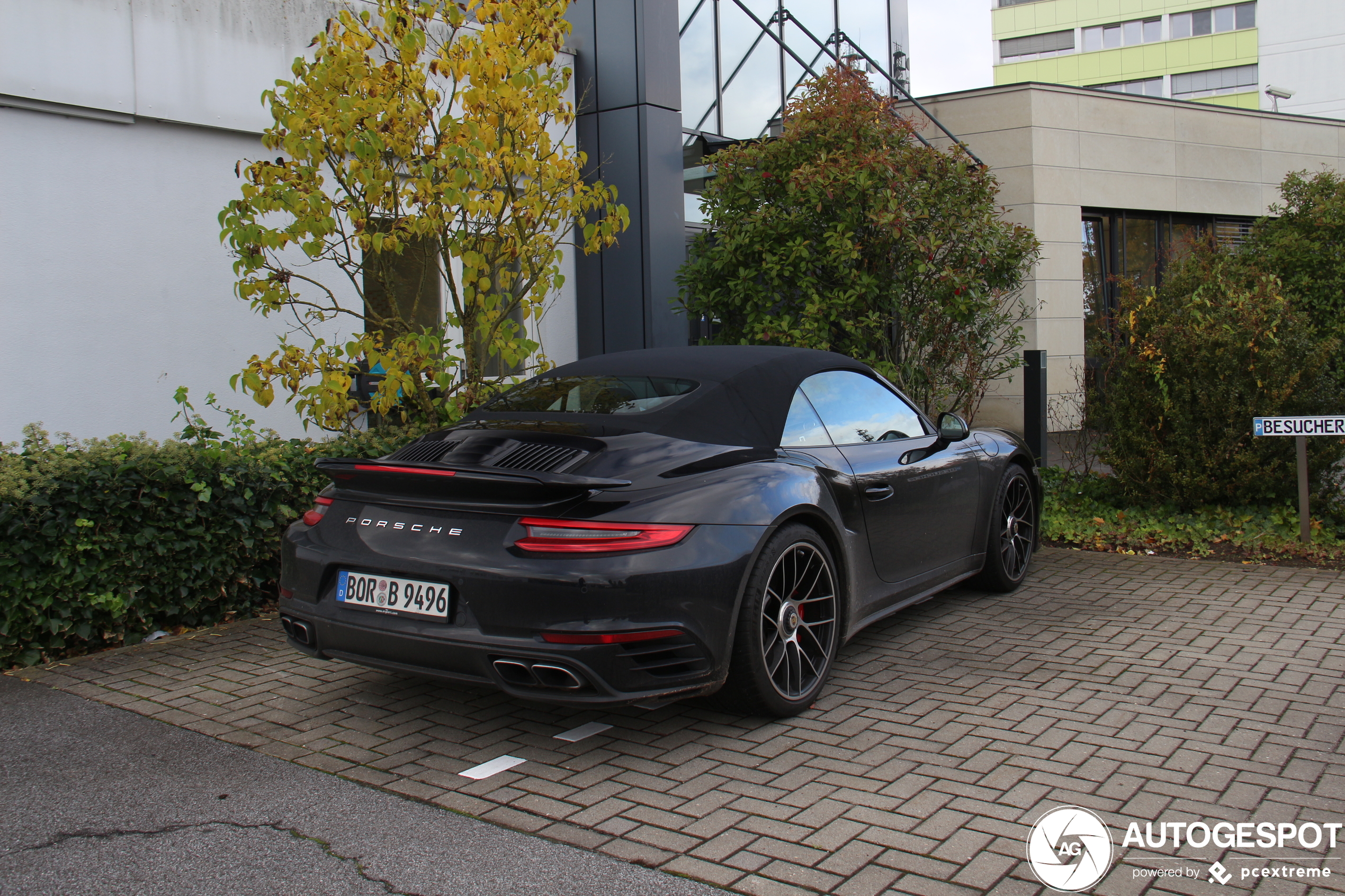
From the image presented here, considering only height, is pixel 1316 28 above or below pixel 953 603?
above

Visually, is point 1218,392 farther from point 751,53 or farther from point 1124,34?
point 1124,34

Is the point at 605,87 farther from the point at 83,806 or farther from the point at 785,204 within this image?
the point at 83,806

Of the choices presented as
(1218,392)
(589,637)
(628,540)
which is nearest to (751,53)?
(1218,392)

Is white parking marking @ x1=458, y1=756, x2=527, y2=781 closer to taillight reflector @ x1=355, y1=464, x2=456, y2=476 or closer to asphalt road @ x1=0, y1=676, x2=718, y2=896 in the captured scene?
asphalt road @ x1=0, y1=676, x2=718, y2=896

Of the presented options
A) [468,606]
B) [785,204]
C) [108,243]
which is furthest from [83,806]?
[785,204]

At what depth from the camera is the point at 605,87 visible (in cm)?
1044

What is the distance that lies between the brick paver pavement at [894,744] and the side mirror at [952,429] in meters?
0.97

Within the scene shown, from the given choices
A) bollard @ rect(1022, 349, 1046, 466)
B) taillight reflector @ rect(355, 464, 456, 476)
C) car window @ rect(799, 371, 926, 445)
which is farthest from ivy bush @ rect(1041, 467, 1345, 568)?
taillight reflector @ rect(355, 464, 456, 476)

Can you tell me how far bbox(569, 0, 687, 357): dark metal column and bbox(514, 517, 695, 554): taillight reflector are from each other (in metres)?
6.65

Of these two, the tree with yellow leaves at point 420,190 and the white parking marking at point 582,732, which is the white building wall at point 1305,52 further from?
the white parking marking at point 582,732

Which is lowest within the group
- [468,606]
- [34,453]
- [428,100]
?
[468,606]

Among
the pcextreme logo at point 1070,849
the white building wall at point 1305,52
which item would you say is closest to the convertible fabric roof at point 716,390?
the pcextreme logo at point 1070,849

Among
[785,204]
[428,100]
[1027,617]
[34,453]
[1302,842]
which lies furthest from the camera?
[785,204]

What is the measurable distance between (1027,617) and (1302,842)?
2714 millimetres
